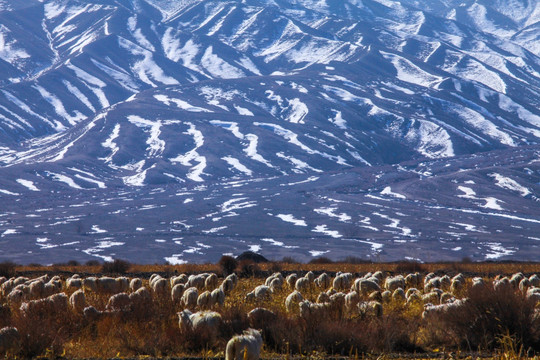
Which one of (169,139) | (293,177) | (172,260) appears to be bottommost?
(172,260)

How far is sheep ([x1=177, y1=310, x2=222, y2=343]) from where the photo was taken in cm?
918

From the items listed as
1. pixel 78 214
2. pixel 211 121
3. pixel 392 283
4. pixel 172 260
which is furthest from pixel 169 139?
pixel 392 283

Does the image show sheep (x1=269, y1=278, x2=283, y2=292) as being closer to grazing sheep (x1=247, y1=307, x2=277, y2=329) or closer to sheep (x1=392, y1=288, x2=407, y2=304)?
sheep (x1=392, y1=288, x2=407, y2=304)

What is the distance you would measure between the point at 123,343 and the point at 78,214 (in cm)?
10060

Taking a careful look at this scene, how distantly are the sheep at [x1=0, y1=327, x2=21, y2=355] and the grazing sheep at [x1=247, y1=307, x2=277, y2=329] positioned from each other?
9.92ft

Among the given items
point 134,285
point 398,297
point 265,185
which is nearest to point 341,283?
point 398,297

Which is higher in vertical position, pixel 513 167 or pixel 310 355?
pixel 513 167

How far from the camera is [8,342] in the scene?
8.48 meters

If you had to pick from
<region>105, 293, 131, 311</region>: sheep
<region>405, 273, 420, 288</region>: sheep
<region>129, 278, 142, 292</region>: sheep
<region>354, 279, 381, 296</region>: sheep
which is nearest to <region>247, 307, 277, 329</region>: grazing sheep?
<region>105, 293, 131, 311</region>: sheep

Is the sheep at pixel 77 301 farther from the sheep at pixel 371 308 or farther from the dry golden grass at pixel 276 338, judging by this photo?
the sheep at pixel 371 308

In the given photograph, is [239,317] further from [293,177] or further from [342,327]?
[293,177]

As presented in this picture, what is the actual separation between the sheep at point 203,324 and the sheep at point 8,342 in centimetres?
213

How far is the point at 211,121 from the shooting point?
18012 centimetres

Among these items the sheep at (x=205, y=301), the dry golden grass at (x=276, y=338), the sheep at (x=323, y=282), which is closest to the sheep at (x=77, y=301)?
the dry golden grass at (x=276, y=338)
